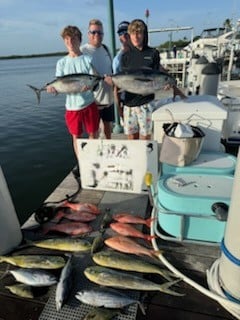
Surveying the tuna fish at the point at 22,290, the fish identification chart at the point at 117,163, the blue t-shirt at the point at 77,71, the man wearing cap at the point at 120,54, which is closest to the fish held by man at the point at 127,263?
the tuna fish at the point at 22,290

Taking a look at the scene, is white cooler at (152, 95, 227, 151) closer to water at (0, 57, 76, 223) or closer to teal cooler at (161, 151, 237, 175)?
teal cooler at (161, 151, 237, 175)

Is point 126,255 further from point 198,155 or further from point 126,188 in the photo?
point 198,155

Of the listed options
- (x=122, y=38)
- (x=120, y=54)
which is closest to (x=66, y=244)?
(x=120, y=54)

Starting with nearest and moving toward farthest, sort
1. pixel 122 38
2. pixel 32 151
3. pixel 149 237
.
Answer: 1. pixel 149 237
2. pixel 122 38
3. pixel 32 151

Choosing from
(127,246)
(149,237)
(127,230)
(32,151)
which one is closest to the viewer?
(127,246)

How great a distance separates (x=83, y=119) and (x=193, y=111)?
1404mm

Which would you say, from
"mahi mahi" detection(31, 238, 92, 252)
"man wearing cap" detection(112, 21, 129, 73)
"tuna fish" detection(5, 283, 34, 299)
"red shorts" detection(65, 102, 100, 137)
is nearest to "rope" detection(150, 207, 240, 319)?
"mahi mahi" detection(31, 238, 92, 252)

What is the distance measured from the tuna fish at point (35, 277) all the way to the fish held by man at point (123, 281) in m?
0.28

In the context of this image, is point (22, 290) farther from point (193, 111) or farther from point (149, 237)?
point (193, 111)

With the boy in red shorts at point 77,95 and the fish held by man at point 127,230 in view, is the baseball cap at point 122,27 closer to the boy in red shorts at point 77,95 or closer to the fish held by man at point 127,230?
the boy in red shorts at point 77,95

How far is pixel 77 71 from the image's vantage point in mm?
3406

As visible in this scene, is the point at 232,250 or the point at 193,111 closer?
the point at 232,250

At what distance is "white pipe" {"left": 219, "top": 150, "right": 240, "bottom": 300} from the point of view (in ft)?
5.25

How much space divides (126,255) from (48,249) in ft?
2.43
